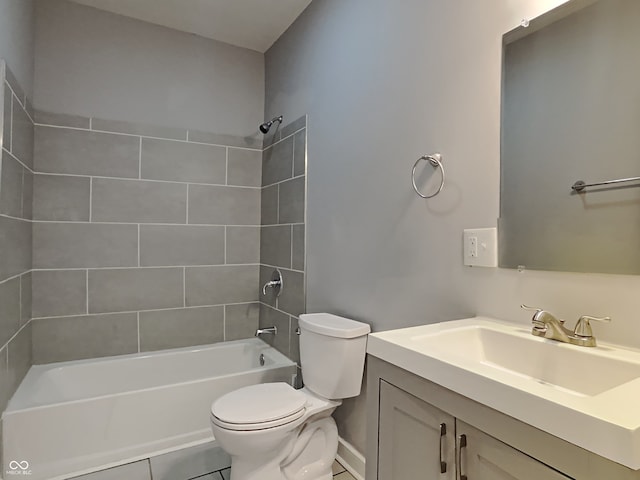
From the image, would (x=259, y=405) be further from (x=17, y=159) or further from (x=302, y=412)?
(x=17, y=159)

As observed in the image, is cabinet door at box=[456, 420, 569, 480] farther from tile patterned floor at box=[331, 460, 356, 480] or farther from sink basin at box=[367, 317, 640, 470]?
tile patterned floor at box=[331, 460, 356, 480]

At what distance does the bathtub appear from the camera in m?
1.79

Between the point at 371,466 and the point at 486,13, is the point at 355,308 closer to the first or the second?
the point at 371,466

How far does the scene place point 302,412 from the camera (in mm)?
1665

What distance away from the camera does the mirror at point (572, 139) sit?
3.23ft

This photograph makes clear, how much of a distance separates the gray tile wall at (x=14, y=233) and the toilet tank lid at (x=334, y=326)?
1.38 m

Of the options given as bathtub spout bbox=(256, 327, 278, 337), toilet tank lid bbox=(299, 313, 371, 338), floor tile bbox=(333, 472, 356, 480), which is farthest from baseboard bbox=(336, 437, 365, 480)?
bathtub spout bbox=(256, 327, 278, 337)

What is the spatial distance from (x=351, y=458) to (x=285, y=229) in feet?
4.73

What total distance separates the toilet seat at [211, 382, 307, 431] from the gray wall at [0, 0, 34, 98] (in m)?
1.83

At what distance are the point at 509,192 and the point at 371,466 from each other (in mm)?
961

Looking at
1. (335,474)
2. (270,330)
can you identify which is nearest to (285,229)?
(270,330)

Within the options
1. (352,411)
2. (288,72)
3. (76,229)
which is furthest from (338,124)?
(76,229)

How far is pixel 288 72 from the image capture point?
2.67 m

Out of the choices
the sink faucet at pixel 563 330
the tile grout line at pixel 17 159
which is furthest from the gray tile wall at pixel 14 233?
the sink faucet at pixel 563 330
